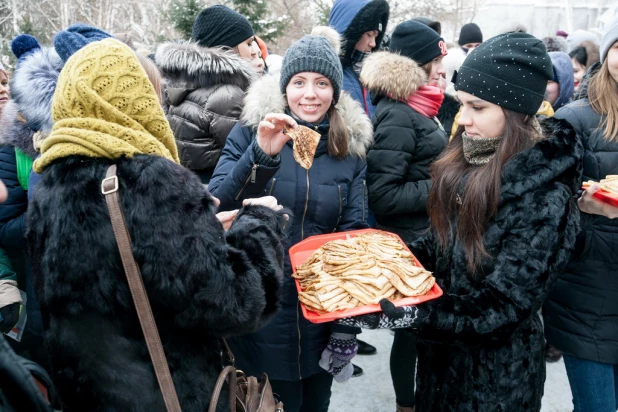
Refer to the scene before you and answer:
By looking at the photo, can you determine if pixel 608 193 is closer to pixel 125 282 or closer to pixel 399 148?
pixel 399 148

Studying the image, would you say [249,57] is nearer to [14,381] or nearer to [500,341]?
[500,341]

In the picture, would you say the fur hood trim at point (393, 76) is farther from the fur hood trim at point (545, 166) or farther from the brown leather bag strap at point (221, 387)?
the brown leather bag strap at point (221, 387)

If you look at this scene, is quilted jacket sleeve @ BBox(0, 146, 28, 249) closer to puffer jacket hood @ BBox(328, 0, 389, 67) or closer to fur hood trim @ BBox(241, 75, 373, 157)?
fur hood trim @ BBox(241, 75, 373, 157)

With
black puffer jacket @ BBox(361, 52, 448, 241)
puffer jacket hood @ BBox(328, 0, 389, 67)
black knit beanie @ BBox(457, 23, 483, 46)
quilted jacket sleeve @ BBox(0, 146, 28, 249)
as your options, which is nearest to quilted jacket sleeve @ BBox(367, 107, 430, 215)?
black puffer jacket @ BBox(361, 52, 448, 241)

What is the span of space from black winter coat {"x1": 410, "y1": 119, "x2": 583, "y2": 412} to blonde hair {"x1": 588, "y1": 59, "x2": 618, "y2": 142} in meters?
0.51

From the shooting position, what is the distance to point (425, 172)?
3457 millimetres

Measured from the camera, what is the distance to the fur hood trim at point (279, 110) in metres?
2.82

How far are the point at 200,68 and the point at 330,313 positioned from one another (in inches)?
87.7

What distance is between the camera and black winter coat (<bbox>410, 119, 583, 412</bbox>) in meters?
2.03

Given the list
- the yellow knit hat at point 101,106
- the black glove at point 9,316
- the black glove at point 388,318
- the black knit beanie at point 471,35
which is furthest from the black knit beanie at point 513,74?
the black knit beanie at point 471,35

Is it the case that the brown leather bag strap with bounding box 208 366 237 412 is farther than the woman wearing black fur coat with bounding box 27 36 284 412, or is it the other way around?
the brown leather bag strap with bounding box 208 366 237 412

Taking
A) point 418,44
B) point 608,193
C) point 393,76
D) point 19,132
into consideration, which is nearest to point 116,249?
point 19,132

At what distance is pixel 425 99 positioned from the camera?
11.5 feet

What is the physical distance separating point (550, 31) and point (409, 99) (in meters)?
24.0
